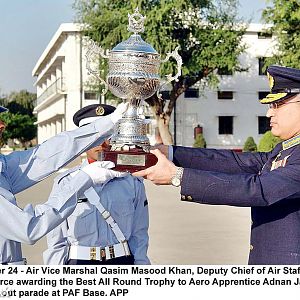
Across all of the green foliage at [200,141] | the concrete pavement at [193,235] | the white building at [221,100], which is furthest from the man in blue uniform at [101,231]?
the white building at [221,100]

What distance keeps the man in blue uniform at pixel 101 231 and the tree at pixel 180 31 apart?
26.5 m

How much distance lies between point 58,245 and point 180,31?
29125 mm

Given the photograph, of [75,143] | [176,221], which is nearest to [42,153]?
[75,143]

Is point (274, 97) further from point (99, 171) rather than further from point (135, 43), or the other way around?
point (135, 43)

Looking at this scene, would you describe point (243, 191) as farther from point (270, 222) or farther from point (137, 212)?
point (137, 212)

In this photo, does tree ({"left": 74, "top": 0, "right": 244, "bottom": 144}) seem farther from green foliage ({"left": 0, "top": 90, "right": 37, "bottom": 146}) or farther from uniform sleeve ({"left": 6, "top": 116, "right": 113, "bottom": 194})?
uniform sleeve ({"left": 6, "top": 116, "right": 113, "bottom": 194})

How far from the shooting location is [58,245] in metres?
3.63

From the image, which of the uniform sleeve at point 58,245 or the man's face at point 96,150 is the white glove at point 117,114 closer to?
the man's face at point 96,150

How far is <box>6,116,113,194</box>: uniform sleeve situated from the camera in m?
2.85

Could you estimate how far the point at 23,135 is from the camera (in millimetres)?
57188

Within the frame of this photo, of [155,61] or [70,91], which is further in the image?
[70,91]

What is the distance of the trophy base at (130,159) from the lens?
300 cm

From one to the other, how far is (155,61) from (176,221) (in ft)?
24.8

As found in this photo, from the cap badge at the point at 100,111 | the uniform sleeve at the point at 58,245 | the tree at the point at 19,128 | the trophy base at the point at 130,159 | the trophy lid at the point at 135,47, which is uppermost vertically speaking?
the tree at the point at 19,128
